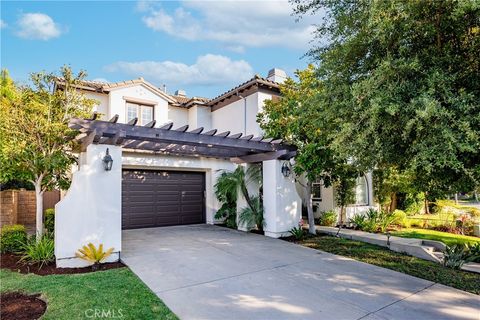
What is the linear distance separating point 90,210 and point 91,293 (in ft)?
8.67

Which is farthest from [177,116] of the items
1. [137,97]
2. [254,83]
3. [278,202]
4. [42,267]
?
[42,267]

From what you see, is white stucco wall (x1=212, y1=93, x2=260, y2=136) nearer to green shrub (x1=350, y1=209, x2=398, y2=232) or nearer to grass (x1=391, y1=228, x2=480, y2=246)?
green shrub (x1=350, y1=209, x2=398, y2=232)

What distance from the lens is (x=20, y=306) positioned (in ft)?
14.9

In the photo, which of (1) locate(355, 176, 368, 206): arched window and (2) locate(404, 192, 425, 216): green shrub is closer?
(1) locate(355, 176, 368, 206): arched window

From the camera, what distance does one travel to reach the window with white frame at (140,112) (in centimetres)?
1514

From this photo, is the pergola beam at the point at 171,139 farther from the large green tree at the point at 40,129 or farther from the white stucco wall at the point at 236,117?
the white stucco wall at the point at 236,117

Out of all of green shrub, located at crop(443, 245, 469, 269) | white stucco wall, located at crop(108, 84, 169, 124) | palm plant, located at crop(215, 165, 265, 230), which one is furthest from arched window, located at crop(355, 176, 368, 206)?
white stucco wall, located at crop(108, 84, 169, 124)

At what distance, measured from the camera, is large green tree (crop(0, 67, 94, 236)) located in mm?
7430

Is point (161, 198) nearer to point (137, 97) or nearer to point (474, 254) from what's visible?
point (137, 97)

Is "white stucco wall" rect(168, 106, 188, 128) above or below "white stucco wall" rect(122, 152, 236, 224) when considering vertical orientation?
above

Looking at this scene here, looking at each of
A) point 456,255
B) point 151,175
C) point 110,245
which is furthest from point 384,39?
point 151,175

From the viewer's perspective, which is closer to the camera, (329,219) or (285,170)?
(285,170)

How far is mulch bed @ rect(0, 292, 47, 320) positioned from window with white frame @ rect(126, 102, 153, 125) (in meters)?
11.3

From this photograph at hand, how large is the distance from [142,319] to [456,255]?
23.6 ft
